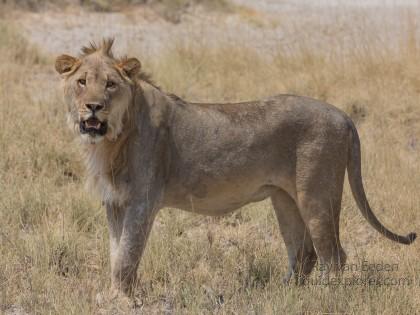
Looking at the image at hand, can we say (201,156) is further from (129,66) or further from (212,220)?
(212,220)

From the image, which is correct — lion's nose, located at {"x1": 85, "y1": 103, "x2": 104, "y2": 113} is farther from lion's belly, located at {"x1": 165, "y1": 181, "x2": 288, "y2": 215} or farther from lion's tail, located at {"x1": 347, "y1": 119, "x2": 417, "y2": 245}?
lion's tail, located at {"x1": 347, "y1": 119, "x2": 417, "y2": 245}

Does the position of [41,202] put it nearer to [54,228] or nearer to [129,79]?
[54,228]

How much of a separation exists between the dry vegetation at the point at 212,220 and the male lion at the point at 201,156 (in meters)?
0.44

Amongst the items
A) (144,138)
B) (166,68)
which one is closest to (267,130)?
(144,138)

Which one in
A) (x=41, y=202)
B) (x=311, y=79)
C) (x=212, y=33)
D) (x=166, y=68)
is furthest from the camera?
(x=212, y=33)

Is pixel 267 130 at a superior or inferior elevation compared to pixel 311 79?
superior

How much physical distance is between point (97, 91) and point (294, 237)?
1683 mm

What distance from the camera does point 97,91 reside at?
4.39 meters

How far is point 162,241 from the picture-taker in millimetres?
5387

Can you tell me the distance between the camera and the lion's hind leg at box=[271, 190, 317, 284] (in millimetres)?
5117

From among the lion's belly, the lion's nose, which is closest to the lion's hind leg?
the lion's belly

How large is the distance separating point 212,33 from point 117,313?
Answer: 8.32 metres

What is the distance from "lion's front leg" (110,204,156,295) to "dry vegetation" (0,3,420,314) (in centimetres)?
16

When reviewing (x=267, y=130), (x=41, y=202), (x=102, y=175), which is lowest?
(x=41, y=202)
